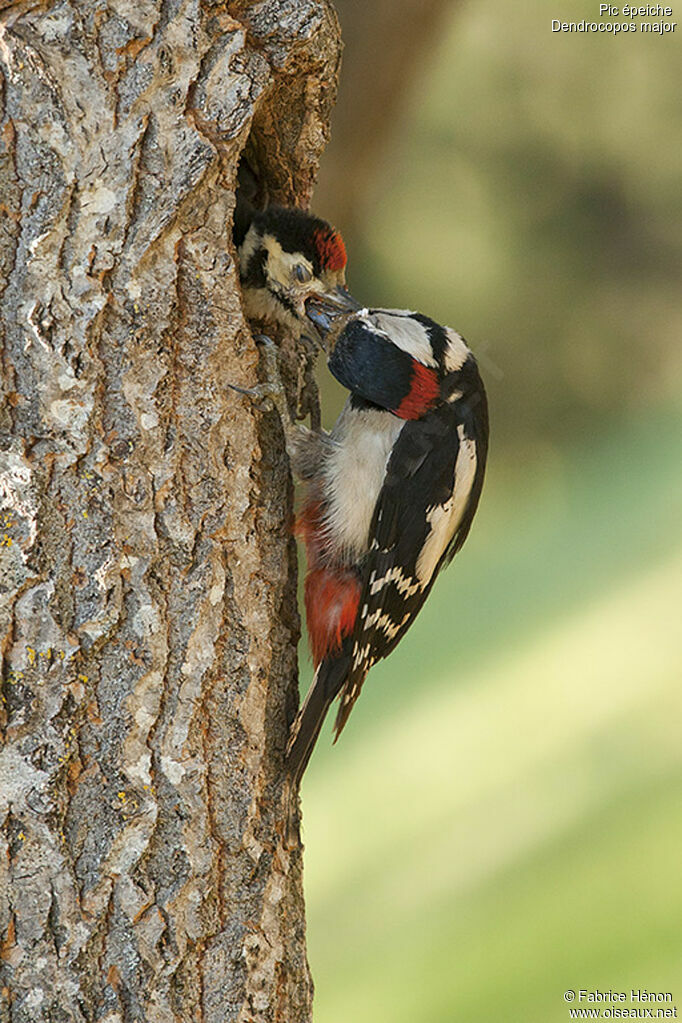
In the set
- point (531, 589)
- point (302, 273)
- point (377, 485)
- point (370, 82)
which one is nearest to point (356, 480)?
point (377, 485)

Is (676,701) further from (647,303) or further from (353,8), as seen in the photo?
(353,8)

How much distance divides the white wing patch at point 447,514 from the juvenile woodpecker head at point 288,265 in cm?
23

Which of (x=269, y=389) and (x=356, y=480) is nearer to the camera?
(x=269, y=389)

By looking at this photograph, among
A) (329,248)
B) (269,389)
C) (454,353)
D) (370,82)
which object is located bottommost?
(269,389)

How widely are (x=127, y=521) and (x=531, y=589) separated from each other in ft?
4.55

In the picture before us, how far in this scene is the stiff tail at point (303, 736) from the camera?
3.51ft

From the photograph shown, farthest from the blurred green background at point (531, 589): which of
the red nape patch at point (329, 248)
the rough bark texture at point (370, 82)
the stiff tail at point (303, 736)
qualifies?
the stiff tail at point (303, 736)

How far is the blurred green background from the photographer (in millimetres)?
2059

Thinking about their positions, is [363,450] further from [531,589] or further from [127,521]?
[531,589]

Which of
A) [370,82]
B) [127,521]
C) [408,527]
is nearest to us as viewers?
[127,521]

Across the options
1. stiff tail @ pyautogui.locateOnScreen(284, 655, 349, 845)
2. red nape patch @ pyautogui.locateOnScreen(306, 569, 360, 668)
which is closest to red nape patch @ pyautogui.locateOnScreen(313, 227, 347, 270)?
red nape patch @ pyautogui.locateOnScreen(306, 569, 360, 668)

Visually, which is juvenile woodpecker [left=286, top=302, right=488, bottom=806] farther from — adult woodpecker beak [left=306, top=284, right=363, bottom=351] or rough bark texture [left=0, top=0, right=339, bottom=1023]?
rough bark texture [left=0, top=0, right=339, bottom=1023]

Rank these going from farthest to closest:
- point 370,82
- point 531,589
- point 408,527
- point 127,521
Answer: point 531,589, point 370,82, point 408,527, point 127,521

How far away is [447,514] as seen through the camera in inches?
48.6
